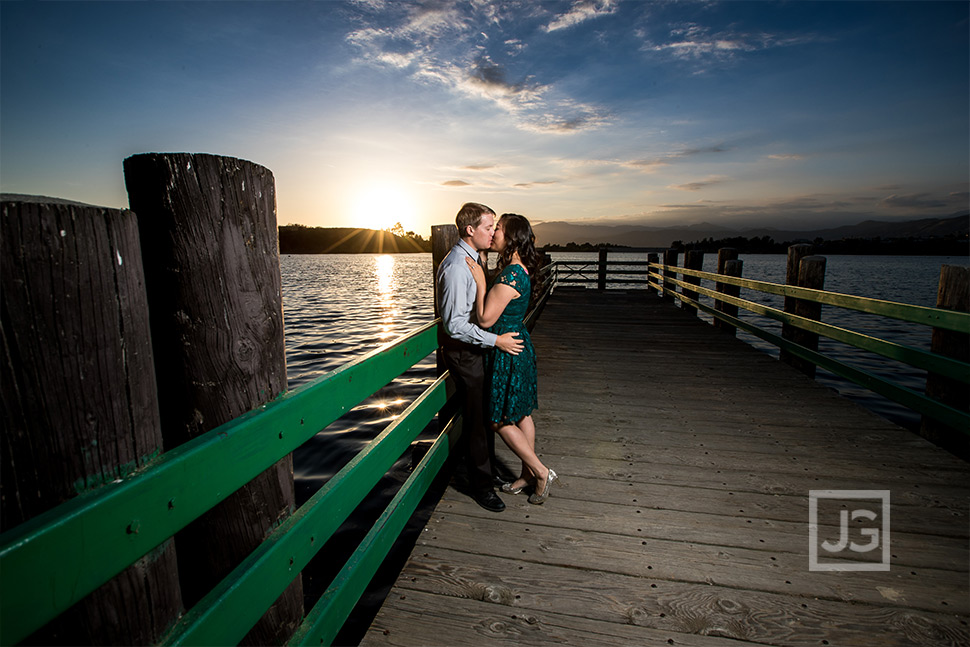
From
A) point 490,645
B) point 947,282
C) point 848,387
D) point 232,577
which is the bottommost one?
point 848,387

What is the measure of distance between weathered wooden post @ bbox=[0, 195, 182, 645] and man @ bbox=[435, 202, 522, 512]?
1.85 metres

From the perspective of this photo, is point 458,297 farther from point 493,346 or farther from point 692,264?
point 692,264

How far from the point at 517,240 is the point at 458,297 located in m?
0.55

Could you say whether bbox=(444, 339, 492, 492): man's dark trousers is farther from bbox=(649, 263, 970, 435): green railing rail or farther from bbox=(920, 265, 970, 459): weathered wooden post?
bbox=(920, 265, 970, 459): weathered wooden post

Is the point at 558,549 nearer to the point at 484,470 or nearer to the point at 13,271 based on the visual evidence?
the point at 484,470

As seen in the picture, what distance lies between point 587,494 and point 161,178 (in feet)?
9.33

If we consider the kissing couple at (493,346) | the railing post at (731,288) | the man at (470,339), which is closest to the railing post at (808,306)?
the railing post at (731,288)

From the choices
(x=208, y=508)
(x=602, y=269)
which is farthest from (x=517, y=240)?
(x=602, y=269)

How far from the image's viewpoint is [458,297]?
280cm

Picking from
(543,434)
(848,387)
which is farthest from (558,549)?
(848,387)

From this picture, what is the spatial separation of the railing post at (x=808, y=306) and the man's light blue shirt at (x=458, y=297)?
15.8 ft

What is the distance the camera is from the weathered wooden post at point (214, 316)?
121 cm

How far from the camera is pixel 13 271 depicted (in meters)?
0.80

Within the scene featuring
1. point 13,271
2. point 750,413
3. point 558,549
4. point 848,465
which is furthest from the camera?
point 750,413
